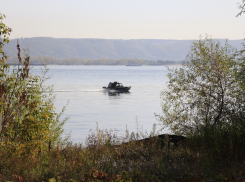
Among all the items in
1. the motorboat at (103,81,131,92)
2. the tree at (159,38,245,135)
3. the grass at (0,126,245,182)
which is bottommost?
the motorboat at (103,81,131,92)

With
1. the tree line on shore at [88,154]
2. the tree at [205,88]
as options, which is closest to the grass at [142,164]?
the tree line on shore at [88,154]

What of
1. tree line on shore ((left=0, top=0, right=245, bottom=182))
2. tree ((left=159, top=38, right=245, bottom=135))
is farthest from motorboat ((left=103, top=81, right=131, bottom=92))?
tree line on shore ((left=0, top=0, right=245, bottom=182))

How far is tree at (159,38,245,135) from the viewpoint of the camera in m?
14.2

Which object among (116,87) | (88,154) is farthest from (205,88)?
(116,87)

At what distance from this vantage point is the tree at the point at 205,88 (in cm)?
1416

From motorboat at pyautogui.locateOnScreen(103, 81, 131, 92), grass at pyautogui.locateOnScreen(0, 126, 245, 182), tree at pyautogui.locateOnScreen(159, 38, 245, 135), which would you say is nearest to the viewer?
grass at pyautogui.locateOnScreen(0, 126, 245, 182)

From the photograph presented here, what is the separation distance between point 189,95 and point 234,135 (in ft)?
21.7

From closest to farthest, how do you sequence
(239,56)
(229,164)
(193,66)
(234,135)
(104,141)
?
(229,164), (234,135), (104,141), (239,56), (193,66)

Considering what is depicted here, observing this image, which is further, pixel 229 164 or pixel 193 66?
pixel 193 66

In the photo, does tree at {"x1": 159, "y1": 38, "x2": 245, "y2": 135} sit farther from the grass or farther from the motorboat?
the motorboat

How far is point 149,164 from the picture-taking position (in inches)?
328

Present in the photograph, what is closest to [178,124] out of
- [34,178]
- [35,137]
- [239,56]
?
[239,56]

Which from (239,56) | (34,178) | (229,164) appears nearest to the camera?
(34,178)

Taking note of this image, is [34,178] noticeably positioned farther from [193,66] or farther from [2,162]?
[193,66]
